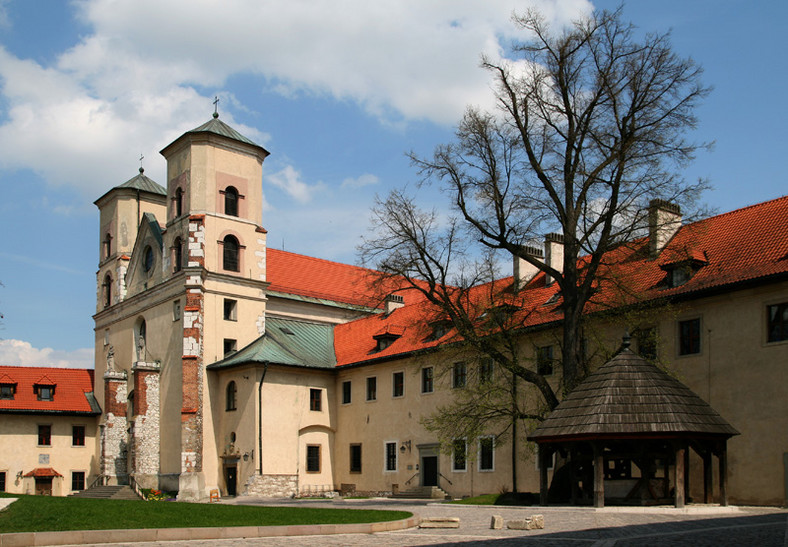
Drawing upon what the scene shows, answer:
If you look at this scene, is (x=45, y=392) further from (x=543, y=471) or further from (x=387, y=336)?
(x=543, y=471)

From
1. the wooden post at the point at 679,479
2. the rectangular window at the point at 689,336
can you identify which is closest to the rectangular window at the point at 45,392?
the rectangular window at the point at 689,336

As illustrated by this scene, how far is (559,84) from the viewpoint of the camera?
94.2 feet

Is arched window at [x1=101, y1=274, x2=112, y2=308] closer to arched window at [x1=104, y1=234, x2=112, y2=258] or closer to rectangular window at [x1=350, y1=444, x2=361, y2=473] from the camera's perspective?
arched window at [x1=104, y1=234, x2=112, y2=258]

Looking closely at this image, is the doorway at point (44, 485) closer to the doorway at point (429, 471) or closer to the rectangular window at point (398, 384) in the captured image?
the rectangular window at point (398, 384)

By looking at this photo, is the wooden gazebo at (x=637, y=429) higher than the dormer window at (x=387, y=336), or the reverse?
the dormer window at (x=387, y=336)

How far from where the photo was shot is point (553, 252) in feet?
122

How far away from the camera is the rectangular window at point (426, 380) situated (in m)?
39.0

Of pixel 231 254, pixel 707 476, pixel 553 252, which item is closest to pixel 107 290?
pixel 231 254

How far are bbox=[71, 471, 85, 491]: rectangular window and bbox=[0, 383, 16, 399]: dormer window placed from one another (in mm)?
5535

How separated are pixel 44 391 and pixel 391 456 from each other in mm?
21891

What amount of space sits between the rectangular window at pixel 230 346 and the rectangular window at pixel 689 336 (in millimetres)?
23598

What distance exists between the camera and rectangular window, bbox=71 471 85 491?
160 ft

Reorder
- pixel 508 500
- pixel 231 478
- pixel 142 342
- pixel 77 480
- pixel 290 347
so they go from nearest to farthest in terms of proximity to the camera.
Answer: pixel 508 500 < pixel 231 478 < pixel 290 347 < pixel 142 342 < pixel 77 480

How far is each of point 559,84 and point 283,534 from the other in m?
18.0
